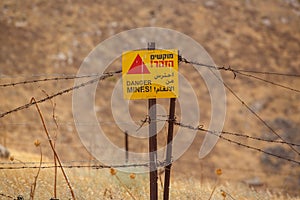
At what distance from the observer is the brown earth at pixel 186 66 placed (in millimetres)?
16969

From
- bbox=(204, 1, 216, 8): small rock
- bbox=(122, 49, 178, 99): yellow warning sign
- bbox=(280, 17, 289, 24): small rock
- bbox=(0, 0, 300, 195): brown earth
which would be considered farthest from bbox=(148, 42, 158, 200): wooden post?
bbox=(280, 17, 289, 24): small rock

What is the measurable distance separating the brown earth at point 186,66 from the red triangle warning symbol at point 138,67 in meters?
11.5

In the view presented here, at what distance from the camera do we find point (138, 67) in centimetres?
445

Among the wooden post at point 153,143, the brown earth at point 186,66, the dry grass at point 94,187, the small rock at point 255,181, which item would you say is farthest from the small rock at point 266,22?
the wooden post at point 153,143

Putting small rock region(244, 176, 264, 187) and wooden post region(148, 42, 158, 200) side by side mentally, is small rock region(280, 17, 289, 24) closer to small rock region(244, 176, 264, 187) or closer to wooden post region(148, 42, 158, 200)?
small rock region(244, 176, 264, 187)

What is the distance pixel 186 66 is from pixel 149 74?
54.1ft

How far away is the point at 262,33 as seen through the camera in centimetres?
2294

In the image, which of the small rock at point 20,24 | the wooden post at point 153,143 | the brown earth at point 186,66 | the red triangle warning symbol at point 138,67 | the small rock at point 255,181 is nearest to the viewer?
the red triangle warning symbol at point 138,67

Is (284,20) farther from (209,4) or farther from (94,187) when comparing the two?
(94,187)

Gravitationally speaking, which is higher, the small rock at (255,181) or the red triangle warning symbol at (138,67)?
the red triangle warning symbol at (138,67)

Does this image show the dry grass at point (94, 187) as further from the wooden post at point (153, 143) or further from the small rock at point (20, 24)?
the small rock at point (20, 24)

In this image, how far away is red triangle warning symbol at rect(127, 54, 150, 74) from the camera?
14.6 feet

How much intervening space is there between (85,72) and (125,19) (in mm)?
3758

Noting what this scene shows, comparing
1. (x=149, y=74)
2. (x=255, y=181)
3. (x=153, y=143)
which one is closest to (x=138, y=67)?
(x=149, y=74)
